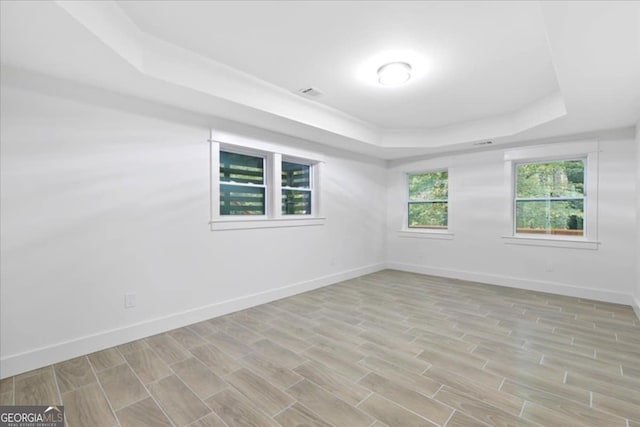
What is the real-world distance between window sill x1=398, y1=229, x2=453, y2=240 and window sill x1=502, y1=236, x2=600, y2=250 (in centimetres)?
90

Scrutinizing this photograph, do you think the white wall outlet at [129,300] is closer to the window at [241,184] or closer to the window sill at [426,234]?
A: the window at [241,184]

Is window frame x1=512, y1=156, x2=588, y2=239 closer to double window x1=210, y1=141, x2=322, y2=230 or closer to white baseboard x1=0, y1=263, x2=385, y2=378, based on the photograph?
double window x1=210, y1=141, x2=322, y2=230

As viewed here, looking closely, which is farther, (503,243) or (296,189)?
(503,243)

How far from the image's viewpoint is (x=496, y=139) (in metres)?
4.46

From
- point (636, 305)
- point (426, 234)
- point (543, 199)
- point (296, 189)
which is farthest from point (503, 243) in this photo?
point (296, 189)

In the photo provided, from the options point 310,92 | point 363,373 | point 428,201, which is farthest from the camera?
point 428,201

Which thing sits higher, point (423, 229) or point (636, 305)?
point (423, 229)

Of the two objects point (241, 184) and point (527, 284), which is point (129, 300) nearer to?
point (241, 184)

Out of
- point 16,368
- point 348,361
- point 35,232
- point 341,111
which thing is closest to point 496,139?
point 341,111

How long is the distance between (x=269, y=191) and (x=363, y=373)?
8.72ft

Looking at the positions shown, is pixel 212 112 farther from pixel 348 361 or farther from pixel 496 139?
pixel 496 139

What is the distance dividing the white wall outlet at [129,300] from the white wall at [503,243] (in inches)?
184

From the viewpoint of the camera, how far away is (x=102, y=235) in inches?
104

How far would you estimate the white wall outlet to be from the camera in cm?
278
